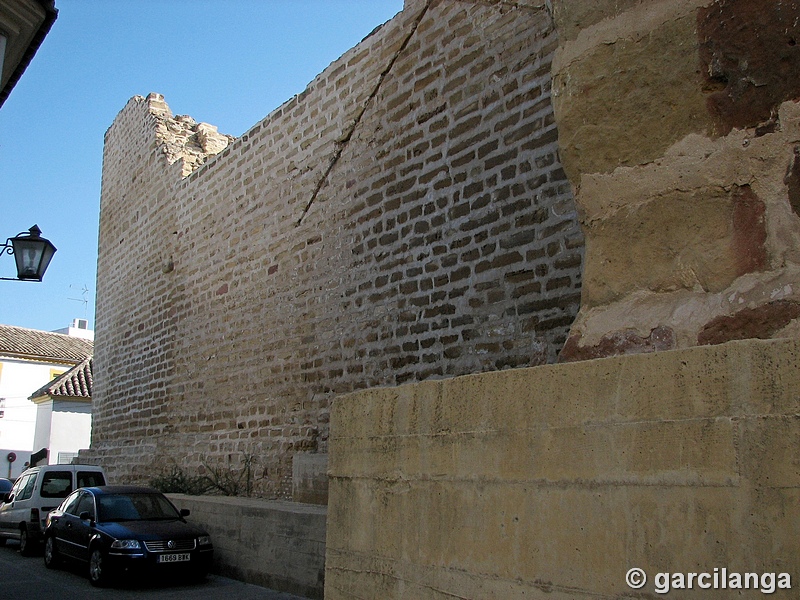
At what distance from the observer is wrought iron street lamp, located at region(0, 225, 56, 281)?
9.76 m

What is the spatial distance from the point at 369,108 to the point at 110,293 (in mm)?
9957

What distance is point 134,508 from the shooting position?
973 centimetres

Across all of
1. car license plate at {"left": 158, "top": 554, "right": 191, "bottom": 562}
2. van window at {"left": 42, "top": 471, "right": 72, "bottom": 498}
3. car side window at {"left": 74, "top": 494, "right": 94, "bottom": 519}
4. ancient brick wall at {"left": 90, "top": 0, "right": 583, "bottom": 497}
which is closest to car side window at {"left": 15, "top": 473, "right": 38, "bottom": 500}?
van window at {"left": 42, "top": 471, "right": 72, "bottom": 498}

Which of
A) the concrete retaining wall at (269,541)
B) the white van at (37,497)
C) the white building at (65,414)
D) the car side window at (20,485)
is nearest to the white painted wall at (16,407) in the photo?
the white building at (65,414)

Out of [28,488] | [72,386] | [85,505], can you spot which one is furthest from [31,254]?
[72,386]

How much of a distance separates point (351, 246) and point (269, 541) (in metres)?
3.43

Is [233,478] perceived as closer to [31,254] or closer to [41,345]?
[31,254]

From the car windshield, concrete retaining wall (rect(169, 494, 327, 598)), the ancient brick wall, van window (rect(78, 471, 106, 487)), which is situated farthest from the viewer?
van window (rect(78, 471, 106, 487))

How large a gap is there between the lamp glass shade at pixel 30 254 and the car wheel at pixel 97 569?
3.59 m

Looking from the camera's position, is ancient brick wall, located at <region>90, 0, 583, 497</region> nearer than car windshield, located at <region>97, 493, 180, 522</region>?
Yes

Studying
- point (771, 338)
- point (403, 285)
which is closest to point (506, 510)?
point (771, 338)

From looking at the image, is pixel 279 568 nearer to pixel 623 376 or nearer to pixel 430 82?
pixel 430 82

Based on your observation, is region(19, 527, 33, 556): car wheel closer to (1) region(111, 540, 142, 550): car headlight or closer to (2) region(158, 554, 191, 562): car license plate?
(1) region(111, 540, 142, 550): car headlight

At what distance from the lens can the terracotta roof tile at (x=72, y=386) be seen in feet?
107
